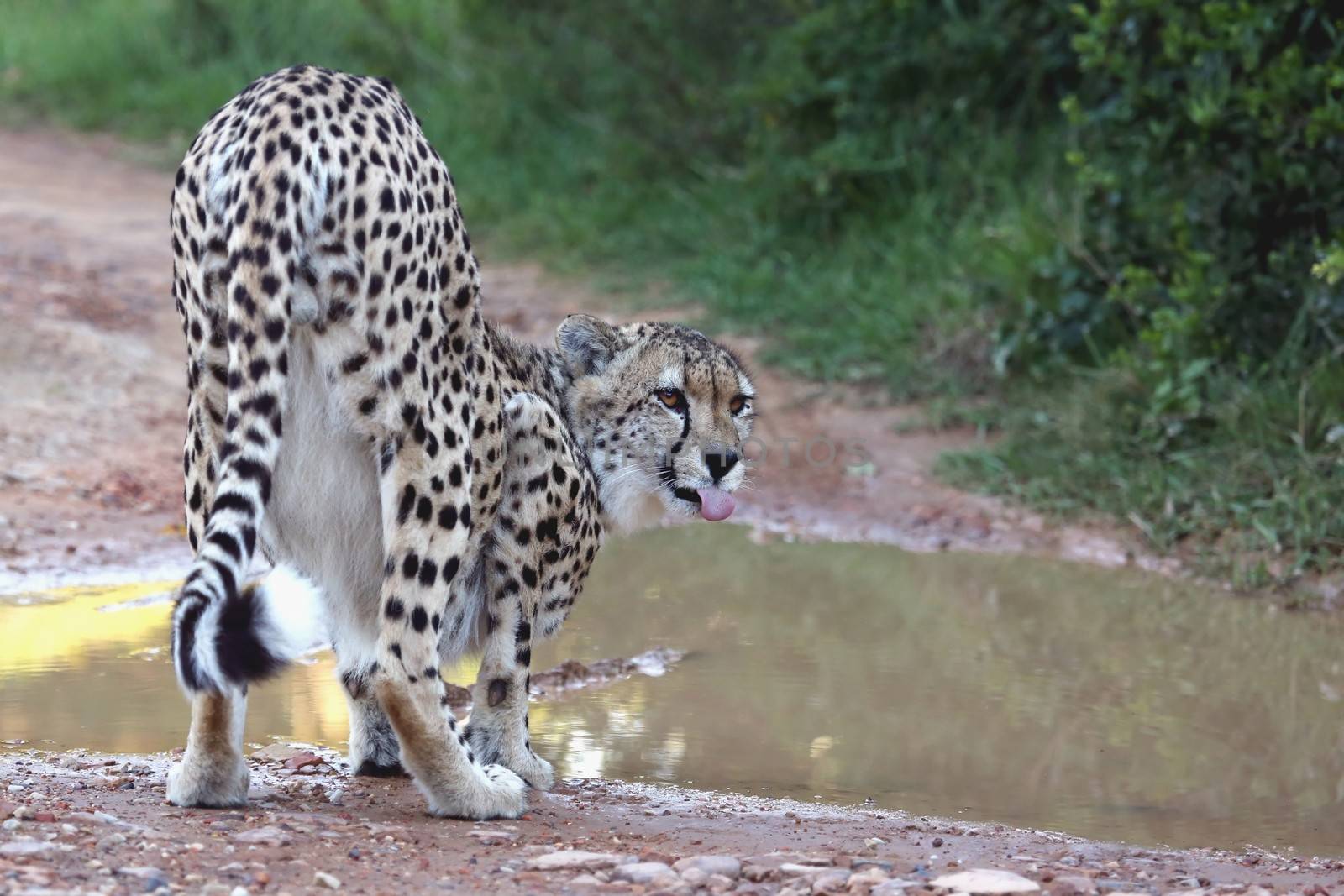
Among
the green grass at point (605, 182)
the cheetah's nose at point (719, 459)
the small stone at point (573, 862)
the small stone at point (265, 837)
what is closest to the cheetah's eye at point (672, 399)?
the cheetah's nose at point (719, 459)

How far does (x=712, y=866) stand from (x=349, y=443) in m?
1.14

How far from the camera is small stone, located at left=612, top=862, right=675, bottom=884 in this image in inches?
125

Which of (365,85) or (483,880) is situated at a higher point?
(365,85)

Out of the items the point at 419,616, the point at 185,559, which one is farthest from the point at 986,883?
the point at 185,559

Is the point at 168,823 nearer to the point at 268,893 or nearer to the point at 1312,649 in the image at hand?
the point at 268,893

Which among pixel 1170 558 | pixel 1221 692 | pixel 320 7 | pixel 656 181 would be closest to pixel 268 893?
pixel 1221 692

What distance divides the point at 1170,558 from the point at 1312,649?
977 mm

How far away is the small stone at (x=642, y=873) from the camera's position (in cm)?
318

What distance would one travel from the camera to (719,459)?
4.61 meters

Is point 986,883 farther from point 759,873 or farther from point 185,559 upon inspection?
point 185,559

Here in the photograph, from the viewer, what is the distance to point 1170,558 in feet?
21.2

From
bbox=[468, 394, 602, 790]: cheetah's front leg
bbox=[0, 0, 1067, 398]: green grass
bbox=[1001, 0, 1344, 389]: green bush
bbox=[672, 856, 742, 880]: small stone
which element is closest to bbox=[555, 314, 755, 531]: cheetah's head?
bbox=[468, 394, 602, 790]: cheetah's front leg

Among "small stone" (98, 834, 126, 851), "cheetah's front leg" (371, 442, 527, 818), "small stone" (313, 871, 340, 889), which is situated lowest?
"small stone" (313, 871, 340, 889)

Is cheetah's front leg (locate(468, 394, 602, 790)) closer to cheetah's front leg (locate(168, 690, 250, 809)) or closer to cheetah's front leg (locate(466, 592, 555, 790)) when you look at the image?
cheetah's front leg (locate(466, 592, 555, 790))
